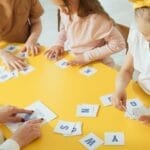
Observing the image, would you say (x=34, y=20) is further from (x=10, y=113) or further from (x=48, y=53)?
(x=10, y=113)

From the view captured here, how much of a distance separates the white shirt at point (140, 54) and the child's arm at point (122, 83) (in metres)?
0.03

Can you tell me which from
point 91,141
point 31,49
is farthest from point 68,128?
point 31,49

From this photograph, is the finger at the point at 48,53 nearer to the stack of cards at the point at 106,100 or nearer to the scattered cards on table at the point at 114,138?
the stack of cards at the point at 106,100

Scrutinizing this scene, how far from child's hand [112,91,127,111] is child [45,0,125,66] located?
13.9 inches

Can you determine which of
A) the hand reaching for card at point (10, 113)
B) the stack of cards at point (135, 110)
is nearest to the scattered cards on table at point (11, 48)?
the hand reaching for card at point (10, 113)

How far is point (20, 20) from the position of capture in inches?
85.7

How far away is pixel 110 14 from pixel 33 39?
1.82 metres

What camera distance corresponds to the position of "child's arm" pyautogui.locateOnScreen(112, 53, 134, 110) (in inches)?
55.0

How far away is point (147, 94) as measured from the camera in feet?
4.88

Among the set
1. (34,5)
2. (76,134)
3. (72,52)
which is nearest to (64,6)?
(72,52)

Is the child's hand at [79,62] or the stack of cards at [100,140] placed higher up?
the child's hand at [79,62]

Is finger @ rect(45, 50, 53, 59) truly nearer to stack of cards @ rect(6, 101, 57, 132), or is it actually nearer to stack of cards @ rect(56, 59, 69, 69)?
stack of cards @ rect(56, 59, 69, 69)

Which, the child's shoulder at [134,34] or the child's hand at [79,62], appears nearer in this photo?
the child's shoulder at [134,34]

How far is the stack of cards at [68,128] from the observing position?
131cm
